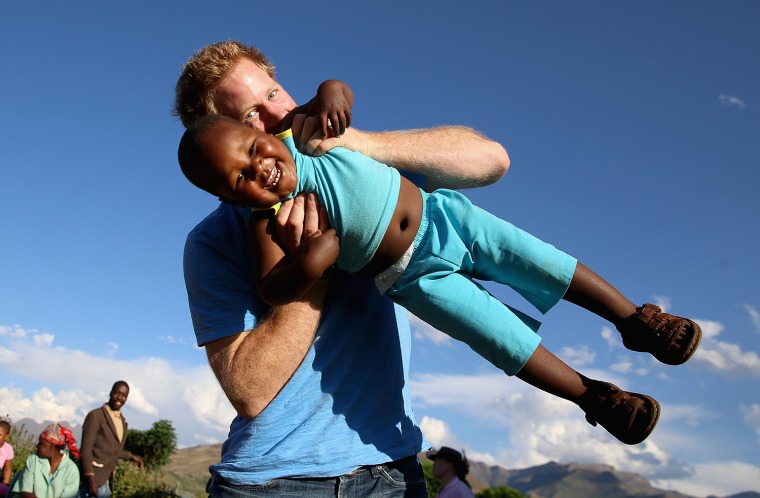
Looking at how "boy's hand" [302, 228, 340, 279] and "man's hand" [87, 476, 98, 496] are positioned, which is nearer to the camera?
"boy's hand" [302, 228, 340, 279]

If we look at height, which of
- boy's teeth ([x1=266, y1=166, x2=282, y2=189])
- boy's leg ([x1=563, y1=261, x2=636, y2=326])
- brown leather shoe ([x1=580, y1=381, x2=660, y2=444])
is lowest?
brown leather shoe ([x1=580, y1=381, x2=660, y2=444])

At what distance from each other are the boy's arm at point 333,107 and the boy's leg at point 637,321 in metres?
0.95

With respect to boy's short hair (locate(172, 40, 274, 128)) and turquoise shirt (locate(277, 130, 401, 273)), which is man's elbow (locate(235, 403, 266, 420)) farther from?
boy's short hair (locate(172, 40, 274, 128))

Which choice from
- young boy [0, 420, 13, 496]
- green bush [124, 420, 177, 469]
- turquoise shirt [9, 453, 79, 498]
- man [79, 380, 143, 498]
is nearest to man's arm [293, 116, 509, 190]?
man [79, 380, 143, 498]

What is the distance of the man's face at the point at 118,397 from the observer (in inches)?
323

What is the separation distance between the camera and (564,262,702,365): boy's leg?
232cm

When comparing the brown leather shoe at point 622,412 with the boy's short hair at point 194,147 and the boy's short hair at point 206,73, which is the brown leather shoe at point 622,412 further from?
the boy's short hair at point 206,73

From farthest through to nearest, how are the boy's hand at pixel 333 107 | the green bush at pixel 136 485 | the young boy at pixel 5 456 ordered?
the green bush at pixel 136 485, the young boy at pixel 5 456, the boy's hand at pixel 333 107

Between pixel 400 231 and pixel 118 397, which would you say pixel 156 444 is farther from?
pixel 400 231

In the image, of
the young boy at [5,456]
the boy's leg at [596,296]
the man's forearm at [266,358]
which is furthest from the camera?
the young boy at [5,456]

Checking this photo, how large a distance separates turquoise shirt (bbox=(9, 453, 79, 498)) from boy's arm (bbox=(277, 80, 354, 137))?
22.5 ft

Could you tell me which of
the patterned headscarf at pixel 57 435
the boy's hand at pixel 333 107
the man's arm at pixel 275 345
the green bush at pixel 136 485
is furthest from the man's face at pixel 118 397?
the boy's hand at pixel 333 107

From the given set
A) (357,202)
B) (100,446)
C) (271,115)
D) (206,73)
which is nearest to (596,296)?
(357,202)

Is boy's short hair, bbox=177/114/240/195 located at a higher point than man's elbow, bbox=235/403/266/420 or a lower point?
higher
